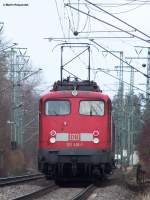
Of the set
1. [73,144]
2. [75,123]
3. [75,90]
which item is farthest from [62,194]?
[75,90]

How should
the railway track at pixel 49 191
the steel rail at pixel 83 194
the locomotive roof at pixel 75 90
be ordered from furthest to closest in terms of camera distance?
the locomotive roof at pixel 75 90
the steel rail at pixel 83 194
the railway track at pixel 49 191

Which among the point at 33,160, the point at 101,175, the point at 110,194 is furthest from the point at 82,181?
the point at 33,160

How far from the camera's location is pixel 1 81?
6494 centimetres

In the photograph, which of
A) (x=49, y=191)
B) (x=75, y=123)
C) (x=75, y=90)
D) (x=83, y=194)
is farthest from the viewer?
(x=75, y=90)

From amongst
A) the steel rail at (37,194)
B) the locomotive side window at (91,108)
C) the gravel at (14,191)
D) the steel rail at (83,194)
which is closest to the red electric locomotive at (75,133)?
the locomotive side window at (91,108)

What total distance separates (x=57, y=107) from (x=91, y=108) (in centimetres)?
130

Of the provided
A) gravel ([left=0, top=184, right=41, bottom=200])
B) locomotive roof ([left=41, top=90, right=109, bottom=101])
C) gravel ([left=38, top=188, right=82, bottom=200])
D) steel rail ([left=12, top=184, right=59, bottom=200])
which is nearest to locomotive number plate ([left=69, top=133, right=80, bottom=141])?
locomotive roof ([left=41, top=90, right=109, bottom=101])

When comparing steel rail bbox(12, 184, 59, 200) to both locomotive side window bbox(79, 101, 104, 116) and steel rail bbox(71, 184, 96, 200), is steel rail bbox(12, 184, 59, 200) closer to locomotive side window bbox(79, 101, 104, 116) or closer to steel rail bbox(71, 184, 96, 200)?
steel rail bbox(71, 184, 96, 200)

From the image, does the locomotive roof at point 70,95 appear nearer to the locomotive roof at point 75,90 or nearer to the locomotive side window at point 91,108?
the locomotive roof at point 75,90

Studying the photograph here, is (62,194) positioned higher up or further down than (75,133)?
further down

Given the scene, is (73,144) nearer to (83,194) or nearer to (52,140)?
(52,140)

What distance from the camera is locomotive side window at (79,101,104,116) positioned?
2753 cm

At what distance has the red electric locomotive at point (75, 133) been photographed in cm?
2680

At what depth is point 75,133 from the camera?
27.2 meters
